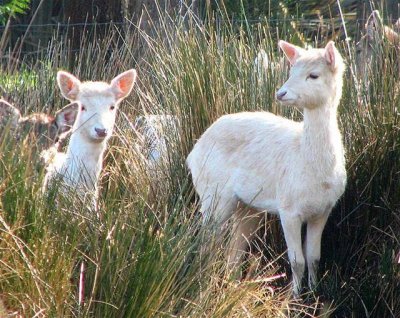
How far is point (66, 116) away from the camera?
8.01m

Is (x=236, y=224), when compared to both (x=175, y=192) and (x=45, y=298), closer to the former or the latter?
(x=175, y=192)

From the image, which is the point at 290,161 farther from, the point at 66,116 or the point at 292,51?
the point at 66,116

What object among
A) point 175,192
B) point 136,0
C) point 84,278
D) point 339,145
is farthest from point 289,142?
point 136,0

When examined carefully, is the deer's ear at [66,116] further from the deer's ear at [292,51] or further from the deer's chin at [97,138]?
the deer's ear at [292,51]

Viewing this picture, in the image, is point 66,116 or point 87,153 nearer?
point 66,116

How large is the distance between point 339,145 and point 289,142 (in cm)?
36

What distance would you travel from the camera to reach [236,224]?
7348 mm

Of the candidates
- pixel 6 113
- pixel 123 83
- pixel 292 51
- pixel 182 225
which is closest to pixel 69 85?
pixel 123 83

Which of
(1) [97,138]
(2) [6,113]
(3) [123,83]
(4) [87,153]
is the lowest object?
(4) [87,153]

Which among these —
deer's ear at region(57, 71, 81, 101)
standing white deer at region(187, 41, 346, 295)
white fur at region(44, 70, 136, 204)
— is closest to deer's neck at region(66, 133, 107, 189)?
white fur at region(44, 70, 136, 204)

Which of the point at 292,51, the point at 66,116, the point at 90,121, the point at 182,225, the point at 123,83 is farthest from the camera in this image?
the point at 123,83

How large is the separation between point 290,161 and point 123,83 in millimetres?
1948

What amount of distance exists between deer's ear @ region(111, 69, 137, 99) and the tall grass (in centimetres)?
24

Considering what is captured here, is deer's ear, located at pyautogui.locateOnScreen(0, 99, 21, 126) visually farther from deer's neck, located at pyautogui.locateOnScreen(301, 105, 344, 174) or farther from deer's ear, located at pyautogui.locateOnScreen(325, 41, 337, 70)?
deer's ear, located at pyautogui.locateOnScreen(325, 41, 337, 70)
